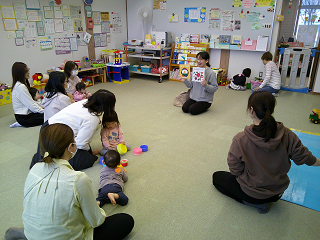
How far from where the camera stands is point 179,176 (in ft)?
8.71

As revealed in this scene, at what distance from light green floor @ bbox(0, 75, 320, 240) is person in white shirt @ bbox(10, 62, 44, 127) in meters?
0.17

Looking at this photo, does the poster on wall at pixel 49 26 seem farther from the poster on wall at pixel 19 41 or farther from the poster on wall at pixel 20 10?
the poster on wall at pixel 19 41

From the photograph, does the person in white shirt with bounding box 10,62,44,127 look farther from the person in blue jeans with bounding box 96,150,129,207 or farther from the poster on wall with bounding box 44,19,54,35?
the poster on wall with bounding box 44,19,54,35

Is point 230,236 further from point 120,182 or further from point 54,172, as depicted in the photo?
point 54,172

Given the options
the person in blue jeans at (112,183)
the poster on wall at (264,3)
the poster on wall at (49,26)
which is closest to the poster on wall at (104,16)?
the poster on wall at (49,26)

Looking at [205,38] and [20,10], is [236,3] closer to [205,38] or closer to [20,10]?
[205,38]

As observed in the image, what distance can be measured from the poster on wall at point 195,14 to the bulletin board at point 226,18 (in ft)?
0.24

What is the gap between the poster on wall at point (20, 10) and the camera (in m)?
5.12

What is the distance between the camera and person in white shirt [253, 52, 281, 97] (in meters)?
5.45

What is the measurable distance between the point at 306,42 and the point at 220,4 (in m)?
3.88

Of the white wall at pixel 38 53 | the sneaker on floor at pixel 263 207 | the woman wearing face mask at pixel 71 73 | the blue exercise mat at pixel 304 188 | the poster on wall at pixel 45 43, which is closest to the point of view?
the sneaker on floor at pixel 263 207

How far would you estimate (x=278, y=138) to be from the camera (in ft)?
5.87

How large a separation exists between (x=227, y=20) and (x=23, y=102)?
531 centimetres

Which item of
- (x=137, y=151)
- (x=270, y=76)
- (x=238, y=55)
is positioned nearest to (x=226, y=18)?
(x=238, y=55)
